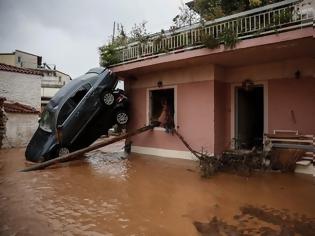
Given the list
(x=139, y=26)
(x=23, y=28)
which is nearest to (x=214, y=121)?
(x=139, y=26)

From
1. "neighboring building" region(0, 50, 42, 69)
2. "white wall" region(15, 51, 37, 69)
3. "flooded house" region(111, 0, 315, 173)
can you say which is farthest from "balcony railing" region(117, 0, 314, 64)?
"white wall" region(15, 51, 37, 69)

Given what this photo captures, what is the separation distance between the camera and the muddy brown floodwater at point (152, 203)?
4512mm

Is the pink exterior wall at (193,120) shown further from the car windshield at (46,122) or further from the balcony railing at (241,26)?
the car windshield at (46,122)

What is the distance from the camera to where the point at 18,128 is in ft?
52.5

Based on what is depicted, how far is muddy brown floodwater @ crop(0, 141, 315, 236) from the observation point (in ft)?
14.8

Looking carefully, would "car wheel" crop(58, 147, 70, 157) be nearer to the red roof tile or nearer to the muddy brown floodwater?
the muddy brown floodwater

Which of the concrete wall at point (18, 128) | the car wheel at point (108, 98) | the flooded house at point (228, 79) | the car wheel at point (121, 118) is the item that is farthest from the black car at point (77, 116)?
the concrete wall at point (18, 128)

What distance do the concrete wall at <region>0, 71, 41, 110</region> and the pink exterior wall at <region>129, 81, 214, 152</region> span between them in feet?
35.9

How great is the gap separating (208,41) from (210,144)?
3.52 meters

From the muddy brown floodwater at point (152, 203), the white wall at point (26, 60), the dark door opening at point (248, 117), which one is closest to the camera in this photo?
the muddy brown floodwater at point (152, 203)

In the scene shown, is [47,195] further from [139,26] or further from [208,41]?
[139,26]

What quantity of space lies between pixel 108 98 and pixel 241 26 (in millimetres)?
5601

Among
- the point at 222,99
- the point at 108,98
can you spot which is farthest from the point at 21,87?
the point at 222,99

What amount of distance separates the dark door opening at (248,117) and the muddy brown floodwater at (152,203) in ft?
8.61
